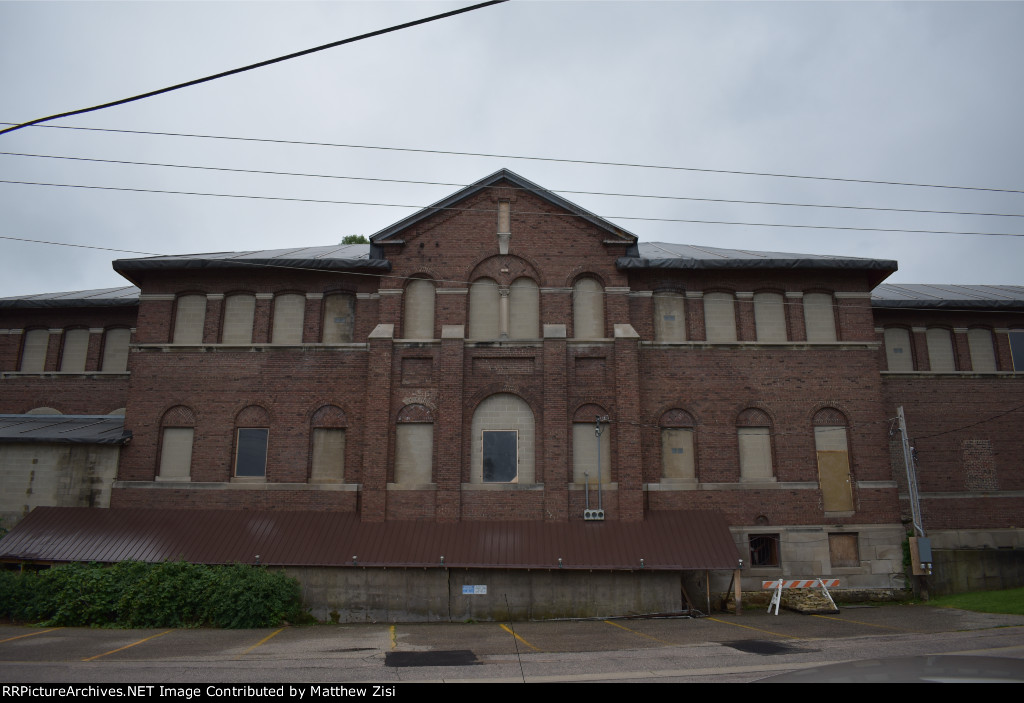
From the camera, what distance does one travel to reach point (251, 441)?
23.4 meters

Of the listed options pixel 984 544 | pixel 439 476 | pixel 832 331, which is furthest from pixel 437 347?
pixel 984 544

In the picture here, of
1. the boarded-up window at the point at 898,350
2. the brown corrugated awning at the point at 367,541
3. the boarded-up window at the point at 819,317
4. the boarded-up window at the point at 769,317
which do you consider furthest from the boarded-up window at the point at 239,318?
the boarded-up window at the point at 898,350

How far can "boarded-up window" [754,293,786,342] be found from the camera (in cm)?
2423

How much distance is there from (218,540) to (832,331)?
862 inches

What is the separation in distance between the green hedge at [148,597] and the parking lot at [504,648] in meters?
0.67

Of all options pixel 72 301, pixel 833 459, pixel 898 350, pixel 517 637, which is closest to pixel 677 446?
pixel 833 459

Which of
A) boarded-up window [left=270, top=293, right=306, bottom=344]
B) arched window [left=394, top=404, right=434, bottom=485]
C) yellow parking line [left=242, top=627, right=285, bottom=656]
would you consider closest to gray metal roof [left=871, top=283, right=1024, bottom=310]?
arched window [left=394, top=404, right=434, bottom=485]

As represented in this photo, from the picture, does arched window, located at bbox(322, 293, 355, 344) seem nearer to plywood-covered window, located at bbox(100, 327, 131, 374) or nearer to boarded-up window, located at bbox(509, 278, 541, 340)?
boarded-up window, located at bbox(509, 278, 541, 340)

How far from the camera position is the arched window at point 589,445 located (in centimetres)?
Answer: 2220

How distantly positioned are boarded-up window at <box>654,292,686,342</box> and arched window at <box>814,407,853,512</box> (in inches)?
217

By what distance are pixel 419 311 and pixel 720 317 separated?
423 inches

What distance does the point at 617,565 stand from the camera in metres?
20.0

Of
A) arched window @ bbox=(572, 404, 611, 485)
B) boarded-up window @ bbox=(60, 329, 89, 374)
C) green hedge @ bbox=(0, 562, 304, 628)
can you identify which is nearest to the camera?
green hedge @ bbox=(0, 562, 304, 628)

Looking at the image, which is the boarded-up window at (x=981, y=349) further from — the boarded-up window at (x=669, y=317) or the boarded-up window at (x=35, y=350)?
the boarded-up window at (x=35, y=350)
